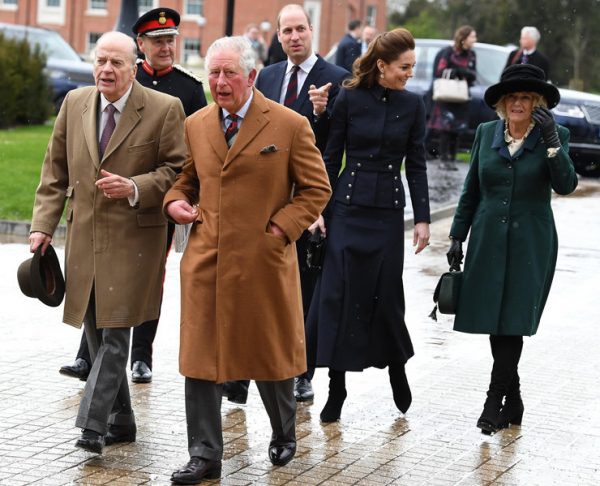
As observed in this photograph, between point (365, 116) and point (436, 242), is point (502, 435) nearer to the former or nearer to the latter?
point (365, 116)

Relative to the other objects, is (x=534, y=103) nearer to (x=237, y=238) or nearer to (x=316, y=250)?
(x=316, y=250)

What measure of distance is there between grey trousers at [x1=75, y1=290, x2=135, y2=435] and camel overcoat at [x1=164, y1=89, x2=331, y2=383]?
51 centimetres

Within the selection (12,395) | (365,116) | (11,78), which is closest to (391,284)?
(365,116)

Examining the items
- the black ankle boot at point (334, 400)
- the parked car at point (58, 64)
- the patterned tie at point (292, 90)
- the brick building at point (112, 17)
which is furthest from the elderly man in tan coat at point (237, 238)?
the brick building at point (112, 17)

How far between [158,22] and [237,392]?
2.20 metres

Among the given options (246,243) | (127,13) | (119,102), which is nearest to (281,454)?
(246,243)

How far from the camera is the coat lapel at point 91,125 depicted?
23.6 ft

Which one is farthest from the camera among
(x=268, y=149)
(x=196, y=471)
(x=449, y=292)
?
(x=449, y=292)

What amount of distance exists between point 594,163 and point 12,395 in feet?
53.0

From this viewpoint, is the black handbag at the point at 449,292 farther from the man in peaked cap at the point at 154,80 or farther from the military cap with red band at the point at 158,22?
the military cap with red band at the point at 158,22

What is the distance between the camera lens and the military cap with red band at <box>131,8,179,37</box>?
8555 millimetres

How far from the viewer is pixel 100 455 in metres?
7.10

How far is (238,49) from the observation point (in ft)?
21.9

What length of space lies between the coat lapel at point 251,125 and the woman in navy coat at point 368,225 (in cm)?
134
